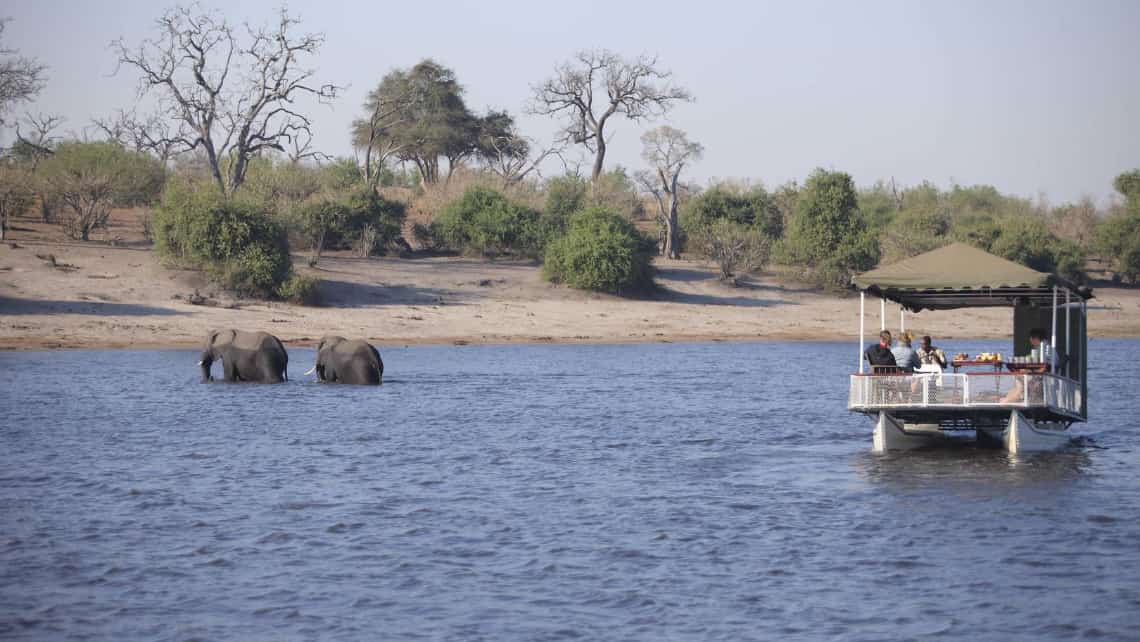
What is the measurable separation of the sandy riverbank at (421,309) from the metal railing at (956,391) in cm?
2569

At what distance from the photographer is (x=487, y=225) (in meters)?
60.8

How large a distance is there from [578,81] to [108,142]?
2707 cm

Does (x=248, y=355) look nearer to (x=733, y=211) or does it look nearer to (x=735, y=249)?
(x=735, y=249)

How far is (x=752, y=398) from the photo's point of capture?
33656mm

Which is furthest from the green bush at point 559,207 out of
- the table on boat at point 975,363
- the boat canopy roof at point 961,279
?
the table on boat at point 975,363

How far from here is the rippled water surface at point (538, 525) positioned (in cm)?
1286

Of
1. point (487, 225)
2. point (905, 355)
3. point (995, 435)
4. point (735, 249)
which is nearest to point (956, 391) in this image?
point (905, 355)

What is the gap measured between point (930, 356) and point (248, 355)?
17662 mm

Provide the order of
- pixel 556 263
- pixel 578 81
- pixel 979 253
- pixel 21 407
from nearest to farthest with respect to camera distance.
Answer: pixel 979 253, pixel 21 407, pixel 556 263, pixel 578 81

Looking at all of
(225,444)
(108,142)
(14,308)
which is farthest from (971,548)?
(108,142)

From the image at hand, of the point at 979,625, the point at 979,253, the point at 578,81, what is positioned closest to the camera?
the point at 979,625

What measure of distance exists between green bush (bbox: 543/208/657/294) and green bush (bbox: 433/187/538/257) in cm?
361

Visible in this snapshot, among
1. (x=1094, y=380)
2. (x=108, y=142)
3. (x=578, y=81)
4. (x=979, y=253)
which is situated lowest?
(x=1094, y=380)

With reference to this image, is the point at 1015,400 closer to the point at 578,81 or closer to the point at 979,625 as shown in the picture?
the point at 979,625
